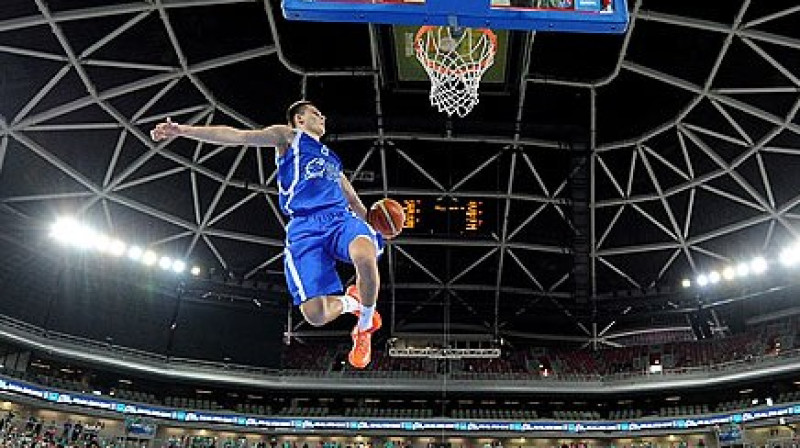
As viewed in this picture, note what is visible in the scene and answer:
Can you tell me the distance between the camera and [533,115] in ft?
89.7

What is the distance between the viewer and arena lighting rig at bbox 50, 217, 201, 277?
3059 cm

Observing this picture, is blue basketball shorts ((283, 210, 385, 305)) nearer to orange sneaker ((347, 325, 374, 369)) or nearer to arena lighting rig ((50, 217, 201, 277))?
orange sneaker ((347, 325, 374, 369))

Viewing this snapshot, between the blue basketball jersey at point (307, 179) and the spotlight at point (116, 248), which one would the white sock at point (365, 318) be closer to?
the blue basketball jersey at point (307, 179)

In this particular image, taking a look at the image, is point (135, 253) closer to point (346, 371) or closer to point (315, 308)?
point (346, 371)

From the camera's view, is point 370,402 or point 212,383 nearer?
point 212,383

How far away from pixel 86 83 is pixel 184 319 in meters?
15.6

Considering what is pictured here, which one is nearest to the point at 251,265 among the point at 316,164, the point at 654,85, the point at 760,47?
the point at 654,85

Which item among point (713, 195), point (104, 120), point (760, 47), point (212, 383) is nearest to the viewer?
point (760, 47)

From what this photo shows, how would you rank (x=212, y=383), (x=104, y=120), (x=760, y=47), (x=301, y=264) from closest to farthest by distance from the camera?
(x=301, y=264)
(x=760, y=47)
(x=104, y=120)
(x=212, y=383)

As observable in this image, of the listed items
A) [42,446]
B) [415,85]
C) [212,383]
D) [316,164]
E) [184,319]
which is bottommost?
[42,446]

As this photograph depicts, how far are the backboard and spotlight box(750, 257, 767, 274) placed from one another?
29.6 m

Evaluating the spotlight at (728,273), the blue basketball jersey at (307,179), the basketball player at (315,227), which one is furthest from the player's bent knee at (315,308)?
the spotlight at (728,273)

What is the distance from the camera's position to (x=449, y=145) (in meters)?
29.4

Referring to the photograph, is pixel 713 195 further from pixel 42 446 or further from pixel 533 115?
pixel 42 446
